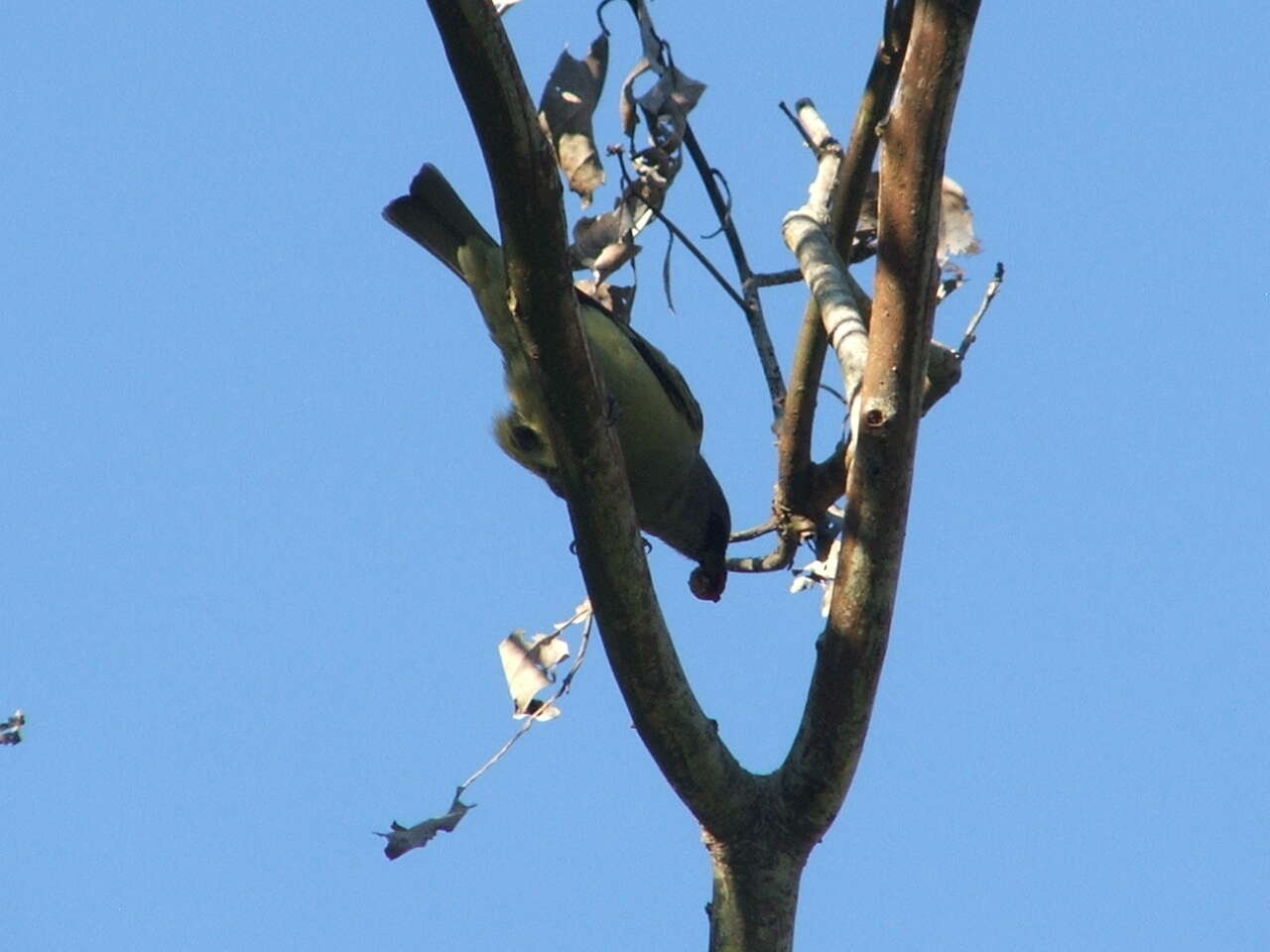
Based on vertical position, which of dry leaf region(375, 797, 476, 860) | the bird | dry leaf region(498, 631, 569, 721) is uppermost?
the bird

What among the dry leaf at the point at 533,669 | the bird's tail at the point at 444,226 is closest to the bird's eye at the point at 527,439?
the bird's tail at the point at 444,226

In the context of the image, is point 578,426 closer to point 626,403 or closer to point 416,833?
point 416,833

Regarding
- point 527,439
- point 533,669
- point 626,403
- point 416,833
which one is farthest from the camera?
point 626,403

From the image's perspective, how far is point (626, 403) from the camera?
5.50 metres

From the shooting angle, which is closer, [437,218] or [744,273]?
[744,273]

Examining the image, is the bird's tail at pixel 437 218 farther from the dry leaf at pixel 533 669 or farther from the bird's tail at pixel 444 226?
the dry leaf at pixel 533 669

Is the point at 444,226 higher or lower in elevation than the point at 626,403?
higher

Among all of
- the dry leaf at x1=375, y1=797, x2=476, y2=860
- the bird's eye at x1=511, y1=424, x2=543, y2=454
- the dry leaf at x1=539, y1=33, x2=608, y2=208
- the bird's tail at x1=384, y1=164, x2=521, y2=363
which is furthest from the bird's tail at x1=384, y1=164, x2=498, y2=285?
the dry leaf at x1=375, y1=797, x2=476, y2=860

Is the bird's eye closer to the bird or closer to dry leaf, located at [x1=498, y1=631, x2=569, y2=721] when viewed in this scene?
the bird

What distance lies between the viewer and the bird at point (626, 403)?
5238 mm

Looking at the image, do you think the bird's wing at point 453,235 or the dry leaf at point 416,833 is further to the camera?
the bird's wing at point 453,235

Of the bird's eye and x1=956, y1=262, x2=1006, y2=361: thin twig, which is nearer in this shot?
x1=956, y1=262, x2=1006, y2=361: thin twig

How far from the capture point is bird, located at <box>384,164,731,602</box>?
524 centimetres

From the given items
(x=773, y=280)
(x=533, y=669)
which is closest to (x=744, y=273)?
(x=773, y=280)
